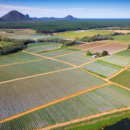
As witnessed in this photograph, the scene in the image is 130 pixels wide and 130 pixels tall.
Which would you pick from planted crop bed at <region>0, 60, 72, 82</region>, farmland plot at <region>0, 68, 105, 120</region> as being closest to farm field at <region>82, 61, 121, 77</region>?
farmland plot at <region>0, 68, 105, 120</region>

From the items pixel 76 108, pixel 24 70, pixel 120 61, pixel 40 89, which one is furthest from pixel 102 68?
pixel 24 70

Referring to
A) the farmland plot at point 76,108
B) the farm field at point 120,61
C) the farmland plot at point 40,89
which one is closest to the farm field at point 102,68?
the farm field at point 120,61

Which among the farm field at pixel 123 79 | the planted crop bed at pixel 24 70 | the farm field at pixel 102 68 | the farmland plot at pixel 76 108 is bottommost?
the farmland plot at pixel 76 108

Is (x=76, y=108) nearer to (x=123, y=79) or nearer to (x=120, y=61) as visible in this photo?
(x=123, y=79)

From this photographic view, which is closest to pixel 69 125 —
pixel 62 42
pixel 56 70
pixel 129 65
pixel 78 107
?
pixel 78 107

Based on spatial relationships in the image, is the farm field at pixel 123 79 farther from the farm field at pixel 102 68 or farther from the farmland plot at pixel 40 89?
the farmland plot at pixel 40 89
